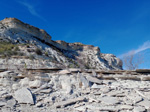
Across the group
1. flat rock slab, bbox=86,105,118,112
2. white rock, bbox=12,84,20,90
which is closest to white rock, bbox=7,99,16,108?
white rock, bbox=12,84,20,90

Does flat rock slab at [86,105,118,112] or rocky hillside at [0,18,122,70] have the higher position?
rocky hillside at [0,18,122,70]

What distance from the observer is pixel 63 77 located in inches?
170

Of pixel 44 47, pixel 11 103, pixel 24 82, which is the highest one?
pixel 44 47

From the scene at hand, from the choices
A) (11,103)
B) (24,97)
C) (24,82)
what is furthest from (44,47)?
(11,103)

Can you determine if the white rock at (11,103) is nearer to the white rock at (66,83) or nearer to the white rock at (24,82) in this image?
the white rock at (24,82)

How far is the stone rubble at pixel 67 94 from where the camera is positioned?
267 centimetres

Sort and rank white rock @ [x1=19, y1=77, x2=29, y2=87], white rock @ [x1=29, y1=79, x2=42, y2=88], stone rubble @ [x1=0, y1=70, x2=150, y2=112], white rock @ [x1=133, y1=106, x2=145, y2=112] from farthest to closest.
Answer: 1. white rock @ [x1=19, y1=77, x2=29, y2=87]
2. white rock @ [x1=29, y1=79, x2=42, y2=88]
3. stone rubble @ [x1=0, y1=70, x2=150, y2=112]
4. white rock @ [x1=133, y1=106, x2=145, y2=112]

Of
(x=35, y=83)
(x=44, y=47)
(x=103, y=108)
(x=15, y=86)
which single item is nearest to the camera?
(x=103, y=108)

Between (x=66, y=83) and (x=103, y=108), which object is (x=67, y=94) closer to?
(x=66, y=83)

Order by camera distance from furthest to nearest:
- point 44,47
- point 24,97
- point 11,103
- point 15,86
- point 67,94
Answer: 1. point 44,47
2. point 15,86
3. point 67,94
4. point 24,97
5. point 11,103

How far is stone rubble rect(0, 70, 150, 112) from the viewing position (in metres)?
2.67

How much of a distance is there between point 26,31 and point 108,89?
29703mm

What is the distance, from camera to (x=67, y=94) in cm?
340

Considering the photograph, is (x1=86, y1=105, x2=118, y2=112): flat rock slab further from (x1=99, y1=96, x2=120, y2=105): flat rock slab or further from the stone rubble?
(x1=99, y1=96, x2=120, y2=105): flat rock slab
